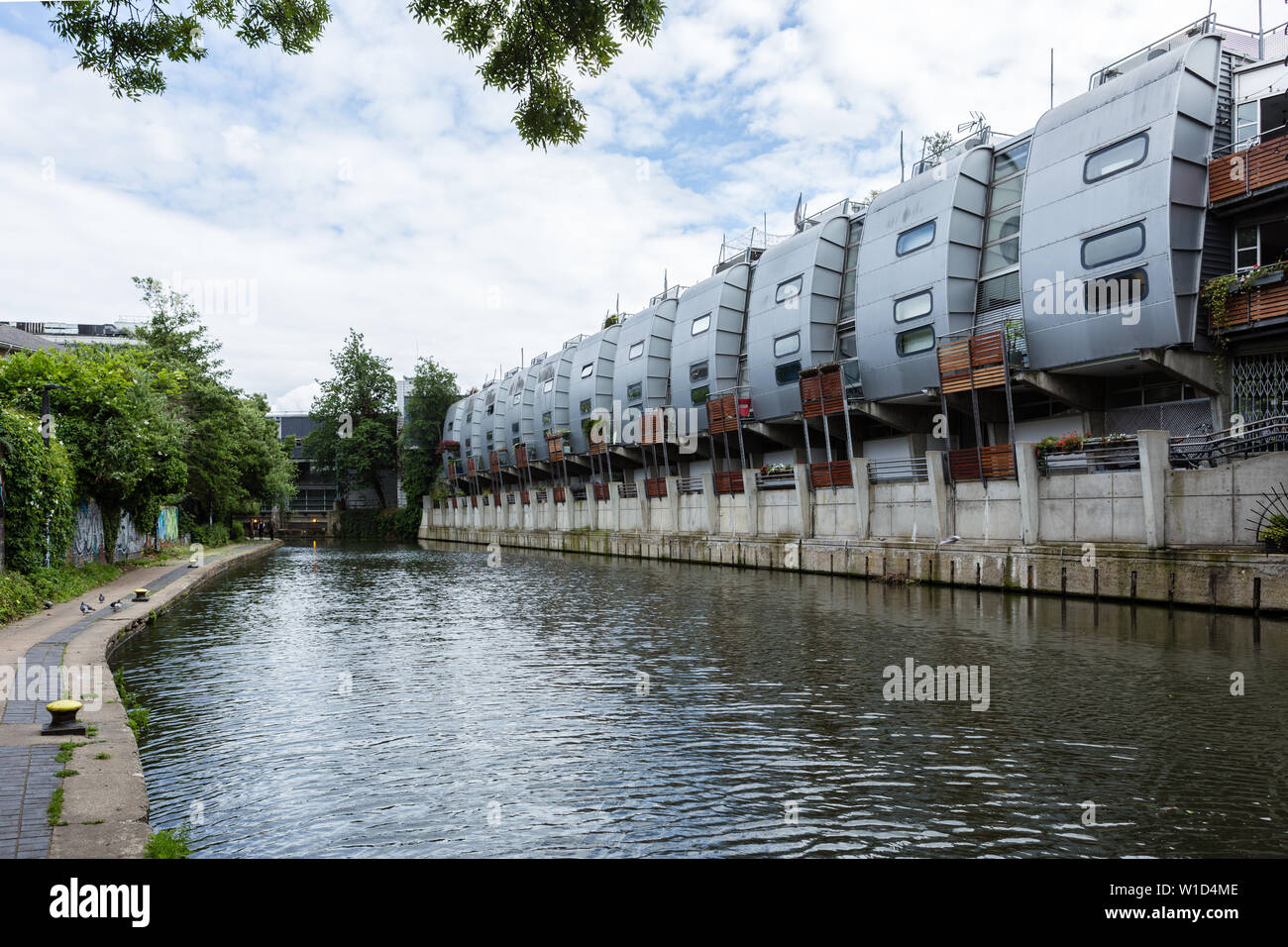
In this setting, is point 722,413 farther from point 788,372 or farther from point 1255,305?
point 1255,305

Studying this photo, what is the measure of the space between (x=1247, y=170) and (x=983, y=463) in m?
9.52

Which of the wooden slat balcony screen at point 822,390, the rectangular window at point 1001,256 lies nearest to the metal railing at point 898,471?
the wooden slat balcony screen at point 822,390

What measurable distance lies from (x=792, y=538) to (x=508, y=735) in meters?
24.3

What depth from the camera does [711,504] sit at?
38.4 m

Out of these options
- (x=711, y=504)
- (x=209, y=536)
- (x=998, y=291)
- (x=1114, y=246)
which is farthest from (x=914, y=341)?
(x=209, y=536)

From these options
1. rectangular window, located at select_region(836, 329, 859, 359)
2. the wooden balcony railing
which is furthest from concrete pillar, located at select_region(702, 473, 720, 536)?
the wooden balcony railing

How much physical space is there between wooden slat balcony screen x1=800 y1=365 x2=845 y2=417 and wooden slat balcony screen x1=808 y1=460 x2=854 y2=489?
2.50 meters

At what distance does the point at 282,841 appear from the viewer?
21.0 ft

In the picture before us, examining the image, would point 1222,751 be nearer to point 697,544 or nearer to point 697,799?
point 697,799

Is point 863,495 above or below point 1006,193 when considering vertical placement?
below

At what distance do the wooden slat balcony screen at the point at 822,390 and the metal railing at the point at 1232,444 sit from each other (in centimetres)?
1288

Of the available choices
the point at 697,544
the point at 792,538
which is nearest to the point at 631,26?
the point at 792,538

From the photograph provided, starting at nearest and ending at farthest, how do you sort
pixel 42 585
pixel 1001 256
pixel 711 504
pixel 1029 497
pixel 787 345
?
1. pixel 42 585
2. pixel 1029 497
3. pixel 1001 256
4. pixel 787 345
5. pixel 711 504
